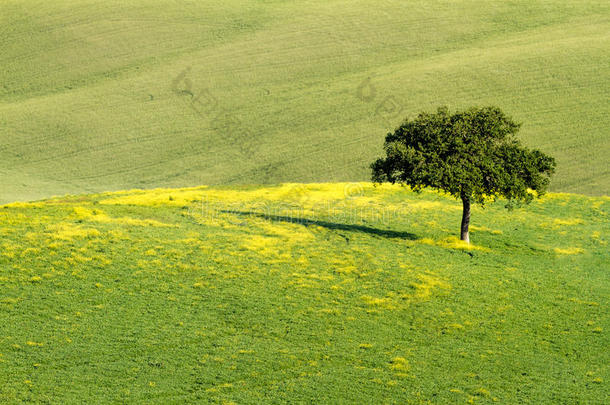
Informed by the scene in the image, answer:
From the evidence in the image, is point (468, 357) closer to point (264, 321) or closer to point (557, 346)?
point (557, 346)

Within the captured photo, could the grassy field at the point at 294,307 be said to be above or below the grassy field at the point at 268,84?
below

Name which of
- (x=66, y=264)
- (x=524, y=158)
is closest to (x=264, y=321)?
(x=66, y=264)

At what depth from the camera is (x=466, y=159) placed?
5366 cm

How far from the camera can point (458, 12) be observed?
139m

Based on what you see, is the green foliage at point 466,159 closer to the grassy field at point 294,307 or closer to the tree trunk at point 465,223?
the tree trunk at point 465,223

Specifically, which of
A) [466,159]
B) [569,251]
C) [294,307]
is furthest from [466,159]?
[294,307]

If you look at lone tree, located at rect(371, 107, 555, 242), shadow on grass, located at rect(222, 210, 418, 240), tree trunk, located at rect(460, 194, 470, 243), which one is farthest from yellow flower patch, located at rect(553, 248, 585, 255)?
shadow on grass, located at rect(222, 210, 418, 240)

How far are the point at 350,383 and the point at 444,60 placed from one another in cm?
9595

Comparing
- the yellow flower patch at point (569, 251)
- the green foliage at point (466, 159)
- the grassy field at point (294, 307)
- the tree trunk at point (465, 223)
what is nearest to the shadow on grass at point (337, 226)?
the grassy field at point (294, 307)

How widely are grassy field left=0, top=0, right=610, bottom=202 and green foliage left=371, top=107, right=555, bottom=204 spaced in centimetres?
3550

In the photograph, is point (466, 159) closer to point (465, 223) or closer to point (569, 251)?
point (465, 223)

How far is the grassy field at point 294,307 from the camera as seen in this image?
3378 centimetres

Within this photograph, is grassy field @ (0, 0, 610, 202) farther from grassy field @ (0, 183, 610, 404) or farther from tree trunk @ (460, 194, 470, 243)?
tree trunk @ (460, 194, 470, 243)

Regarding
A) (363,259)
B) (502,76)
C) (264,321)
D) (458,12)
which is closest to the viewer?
(264,321)
